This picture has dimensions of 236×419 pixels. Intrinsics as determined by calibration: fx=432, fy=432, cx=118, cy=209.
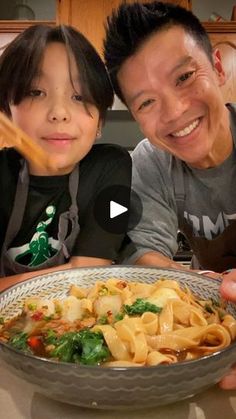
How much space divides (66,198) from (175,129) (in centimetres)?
42

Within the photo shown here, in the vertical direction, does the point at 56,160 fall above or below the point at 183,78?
below

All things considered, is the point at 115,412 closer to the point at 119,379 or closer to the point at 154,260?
the point at 119,379

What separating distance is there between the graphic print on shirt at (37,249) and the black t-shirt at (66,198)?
0.05 feet

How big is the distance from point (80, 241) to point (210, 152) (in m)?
0.53

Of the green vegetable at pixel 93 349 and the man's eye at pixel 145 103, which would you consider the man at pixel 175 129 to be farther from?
the green vegetable at pixel 93 349

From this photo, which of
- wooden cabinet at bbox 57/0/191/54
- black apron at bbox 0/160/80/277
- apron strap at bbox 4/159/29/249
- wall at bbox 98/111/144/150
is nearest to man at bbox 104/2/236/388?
black apron at bbox 0/160/80/277

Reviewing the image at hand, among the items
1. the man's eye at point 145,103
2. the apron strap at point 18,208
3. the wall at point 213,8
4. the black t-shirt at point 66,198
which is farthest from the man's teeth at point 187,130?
the wall at point 213,8

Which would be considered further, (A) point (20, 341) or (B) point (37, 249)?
(B) point (37, 249)

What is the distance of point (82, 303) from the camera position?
86cm

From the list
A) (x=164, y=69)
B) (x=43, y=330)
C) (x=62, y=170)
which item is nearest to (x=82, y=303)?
(x=43, y=330)

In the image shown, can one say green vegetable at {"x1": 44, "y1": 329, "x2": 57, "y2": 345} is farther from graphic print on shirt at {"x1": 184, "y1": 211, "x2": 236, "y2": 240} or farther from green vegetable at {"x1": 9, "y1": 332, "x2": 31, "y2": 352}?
graphic print on shirt at {"x1": 184, "y1": 211, "x2": 236, "y2": 240}

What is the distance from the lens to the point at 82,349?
2.16 feet

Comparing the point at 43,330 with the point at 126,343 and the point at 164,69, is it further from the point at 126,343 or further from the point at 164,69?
the point at 164,69

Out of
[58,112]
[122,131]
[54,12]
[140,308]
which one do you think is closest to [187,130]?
[58,112]
